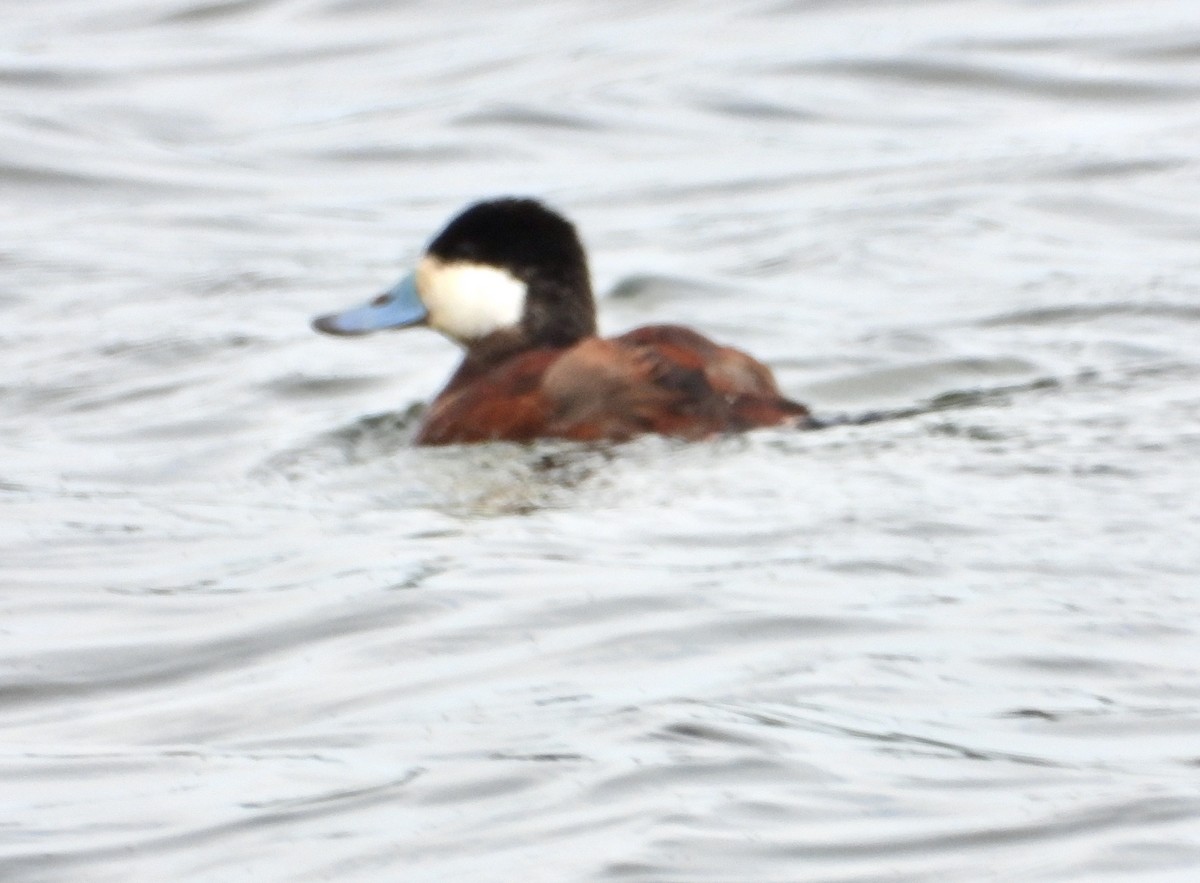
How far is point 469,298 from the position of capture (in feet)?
26.2

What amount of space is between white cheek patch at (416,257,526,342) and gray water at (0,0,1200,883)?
41 centimetres

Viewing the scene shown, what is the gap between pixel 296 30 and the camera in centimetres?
1630

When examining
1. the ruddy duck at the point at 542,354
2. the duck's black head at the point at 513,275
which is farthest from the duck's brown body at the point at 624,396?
the duck's black head at the point at 513,275

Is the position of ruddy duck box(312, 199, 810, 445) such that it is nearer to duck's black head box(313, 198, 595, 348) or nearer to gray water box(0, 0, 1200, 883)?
duck's black head box(313, 198, 595, 348)

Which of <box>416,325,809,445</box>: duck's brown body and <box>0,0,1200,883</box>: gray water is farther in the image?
<box>416,325,809,445</box>: duck's brown body

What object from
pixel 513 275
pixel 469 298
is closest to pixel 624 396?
pixel 513 275

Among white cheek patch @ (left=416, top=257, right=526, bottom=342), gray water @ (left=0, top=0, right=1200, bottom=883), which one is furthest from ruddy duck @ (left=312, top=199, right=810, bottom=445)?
gray water @ (left=0, top=0, right=1200, bottom=883)

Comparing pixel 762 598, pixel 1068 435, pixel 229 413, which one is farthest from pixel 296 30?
pixel 762 598

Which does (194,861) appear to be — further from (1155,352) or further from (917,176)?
(917,176)

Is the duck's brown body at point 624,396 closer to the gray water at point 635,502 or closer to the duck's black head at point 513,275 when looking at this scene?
the gray water at point 635,502

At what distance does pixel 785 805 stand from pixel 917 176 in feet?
27.7

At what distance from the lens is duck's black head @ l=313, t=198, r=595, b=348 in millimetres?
7840

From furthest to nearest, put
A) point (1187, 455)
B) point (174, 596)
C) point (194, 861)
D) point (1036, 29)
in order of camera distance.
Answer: point (1036, 29)
point (1187, 455)
point (174, 596)
point (194, 861)

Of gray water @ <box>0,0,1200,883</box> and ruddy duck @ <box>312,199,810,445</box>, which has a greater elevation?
ruddy duck @ <box>312,199,810,445</box>
